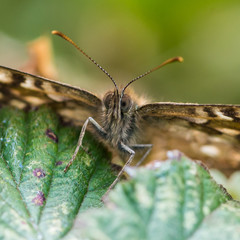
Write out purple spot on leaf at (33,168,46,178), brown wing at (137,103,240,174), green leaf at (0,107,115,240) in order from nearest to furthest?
green leaf at (0,107,115,240), purple spot on leaf at (33,168,46,178), brown wing at (137,103,240,174)

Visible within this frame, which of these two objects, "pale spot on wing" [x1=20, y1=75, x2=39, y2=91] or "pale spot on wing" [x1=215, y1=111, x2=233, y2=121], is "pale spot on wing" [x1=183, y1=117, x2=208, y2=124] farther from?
"pale spot on wing" [x1=20, y1=75, x2=39, y2=91]

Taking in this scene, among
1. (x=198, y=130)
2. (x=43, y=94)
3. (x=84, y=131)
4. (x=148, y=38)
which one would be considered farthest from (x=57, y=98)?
(x=148, y=38)

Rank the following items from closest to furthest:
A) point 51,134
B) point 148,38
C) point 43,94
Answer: point 51,134 → point 43,94 → point 148,38

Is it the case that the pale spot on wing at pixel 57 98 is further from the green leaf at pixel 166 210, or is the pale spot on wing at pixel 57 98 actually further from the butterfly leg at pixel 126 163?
the green leaf at pixel 166 210

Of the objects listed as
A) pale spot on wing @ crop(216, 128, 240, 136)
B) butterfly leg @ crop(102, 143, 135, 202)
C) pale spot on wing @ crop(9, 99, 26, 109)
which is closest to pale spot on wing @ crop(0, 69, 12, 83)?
pale spot on wing @ crop(9, 99, 26, 109)

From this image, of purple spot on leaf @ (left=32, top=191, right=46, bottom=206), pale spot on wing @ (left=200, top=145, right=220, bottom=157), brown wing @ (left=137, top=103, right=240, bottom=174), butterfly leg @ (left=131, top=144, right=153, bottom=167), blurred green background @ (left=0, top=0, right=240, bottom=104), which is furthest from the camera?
blurred green background @ (left=0, top=0, right=240, bottom=104)

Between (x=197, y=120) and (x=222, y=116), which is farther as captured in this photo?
(x=197, y=120)

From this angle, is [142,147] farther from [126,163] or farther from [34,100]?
[34,100]
